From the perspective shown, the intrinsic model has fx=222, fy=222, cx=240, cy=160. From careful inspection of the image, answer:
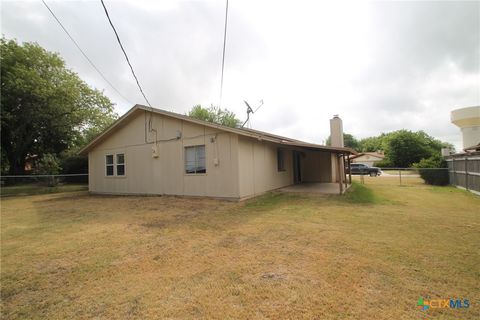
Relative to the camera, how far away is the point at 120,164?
481 inches

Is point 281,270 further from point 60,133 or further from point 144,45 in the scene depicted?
point 60,133

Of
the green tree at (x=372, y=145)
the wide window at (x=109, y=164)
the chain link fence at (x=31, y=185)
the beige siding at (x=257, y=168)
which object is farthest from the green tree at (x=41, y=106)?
the green tree at (x=372, y=145)

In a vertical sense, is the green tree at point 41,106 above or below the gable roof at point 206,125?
above

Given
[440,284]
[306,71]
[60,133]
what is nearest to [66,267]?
[440,284]

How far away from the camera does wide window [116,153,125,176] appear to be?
1209 centimetres

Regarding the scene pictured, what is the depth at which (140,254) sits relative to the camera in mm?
3781

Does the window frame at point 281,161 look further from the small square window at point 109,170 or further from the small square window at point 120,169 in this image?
the small square window at point 109,170

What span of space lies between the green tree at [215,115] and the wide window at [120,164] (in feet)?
77.1

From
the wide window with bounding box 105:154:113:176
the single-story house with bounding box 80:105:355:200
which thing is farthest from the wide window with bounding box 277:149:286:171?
the wide window with bounding box 105:154:113:176

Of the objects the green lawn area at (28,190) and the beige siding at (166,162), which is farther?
the green lawn area at (28,190)

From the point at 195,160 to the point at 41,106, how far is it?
16900 mm

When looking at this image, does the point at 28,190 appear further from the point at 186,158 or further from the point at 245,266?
the point at 245,266

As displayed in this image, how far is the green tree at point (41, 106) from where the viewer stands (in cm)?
1647

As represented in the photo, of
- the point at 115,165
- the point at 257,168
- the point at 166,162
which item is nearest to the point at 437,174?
the point at 257,168
